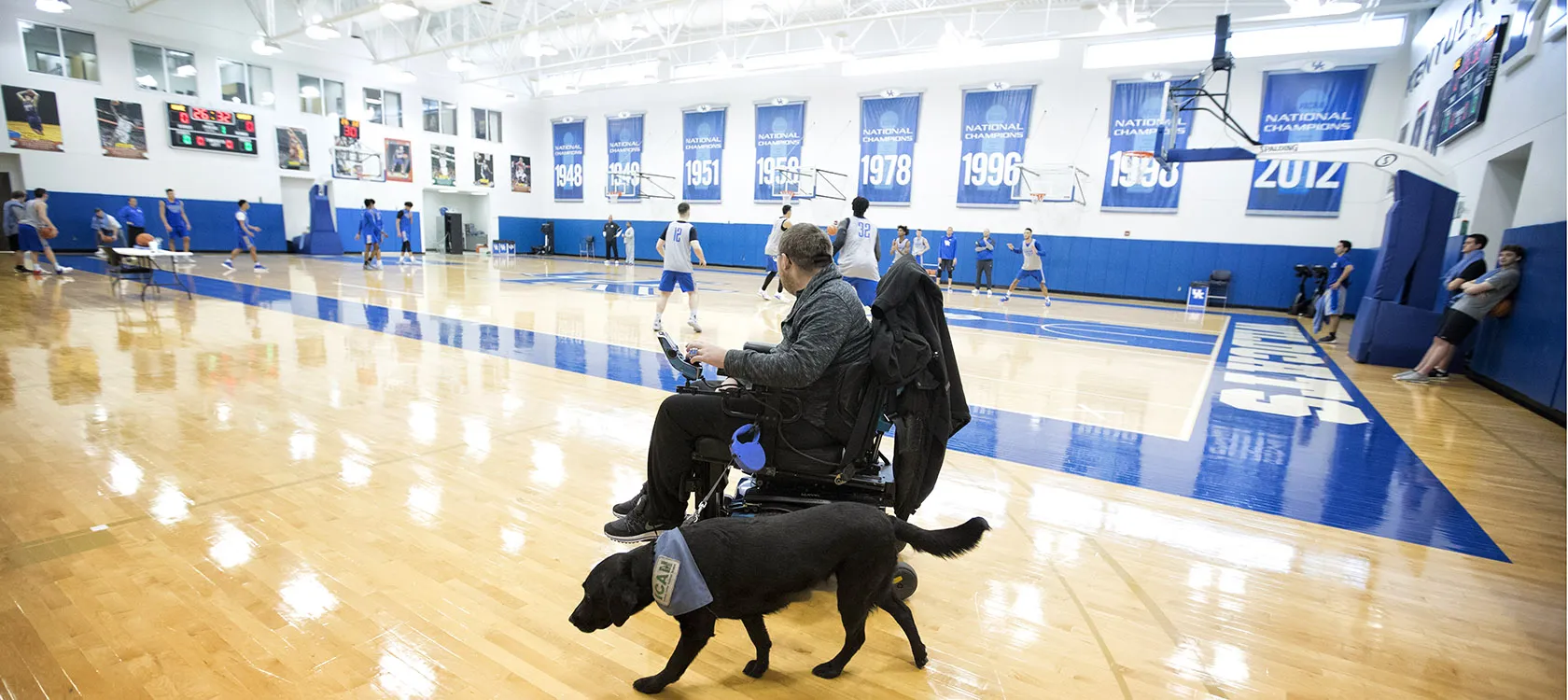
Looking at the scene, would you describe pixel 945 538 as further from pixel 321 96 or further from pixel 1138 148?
pixel 321 96

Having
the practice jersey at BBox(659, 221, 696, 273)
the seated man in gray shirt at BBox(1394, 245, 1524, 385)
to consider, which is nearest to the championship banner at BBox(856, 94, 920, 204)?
the practice jersey at BBox(659, 221, 696, 273)

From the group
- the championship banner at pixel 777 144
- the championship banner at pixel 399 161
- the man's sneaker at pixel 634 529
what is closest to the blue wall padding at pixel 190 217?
the championship banner at pixel 399 161

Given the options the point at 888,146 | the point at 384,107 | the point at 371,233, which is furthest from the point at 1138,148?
the point at 384,107

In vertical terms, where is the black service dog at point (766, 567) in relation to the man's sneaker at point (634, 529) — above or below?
above

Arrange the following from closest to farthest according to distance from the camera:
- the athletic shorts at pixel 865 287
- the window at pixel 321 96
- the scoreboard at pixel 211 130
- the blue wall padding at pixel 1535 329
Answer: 1. the blue wall padding at pixel 1535 329
2. the athletic shorts at pixel 865 287
3. the scoreboard at pixel 211 130
4. the window at pixel 321 96

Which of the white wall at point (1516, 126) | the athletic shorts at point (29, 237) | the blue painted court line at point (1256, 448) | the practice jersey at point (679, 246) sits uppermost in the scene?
the white wall at point (1516, 126)

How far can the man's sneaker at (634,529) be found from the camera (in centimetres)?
276

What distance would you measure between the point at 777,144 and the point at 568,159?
9832mm

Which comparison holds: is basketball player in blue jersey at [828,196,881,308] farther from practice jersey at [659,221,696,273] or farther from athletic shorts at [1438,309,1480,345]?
athletic shorts at [1438,309,1480,345]

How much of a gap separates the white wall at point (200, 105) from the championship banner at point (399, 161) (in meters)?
0.18

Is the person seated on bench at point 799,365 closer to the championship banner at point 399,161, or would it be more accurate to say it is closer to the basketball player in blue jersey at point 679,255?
the basketball player in blue jersey at point 679,255

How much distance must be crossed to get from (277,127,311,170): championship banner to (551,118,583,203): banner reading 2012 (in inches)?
331

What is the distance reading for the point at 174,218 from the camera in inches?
662

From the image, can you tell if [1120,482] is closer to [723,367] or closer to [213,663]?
[723,367]
